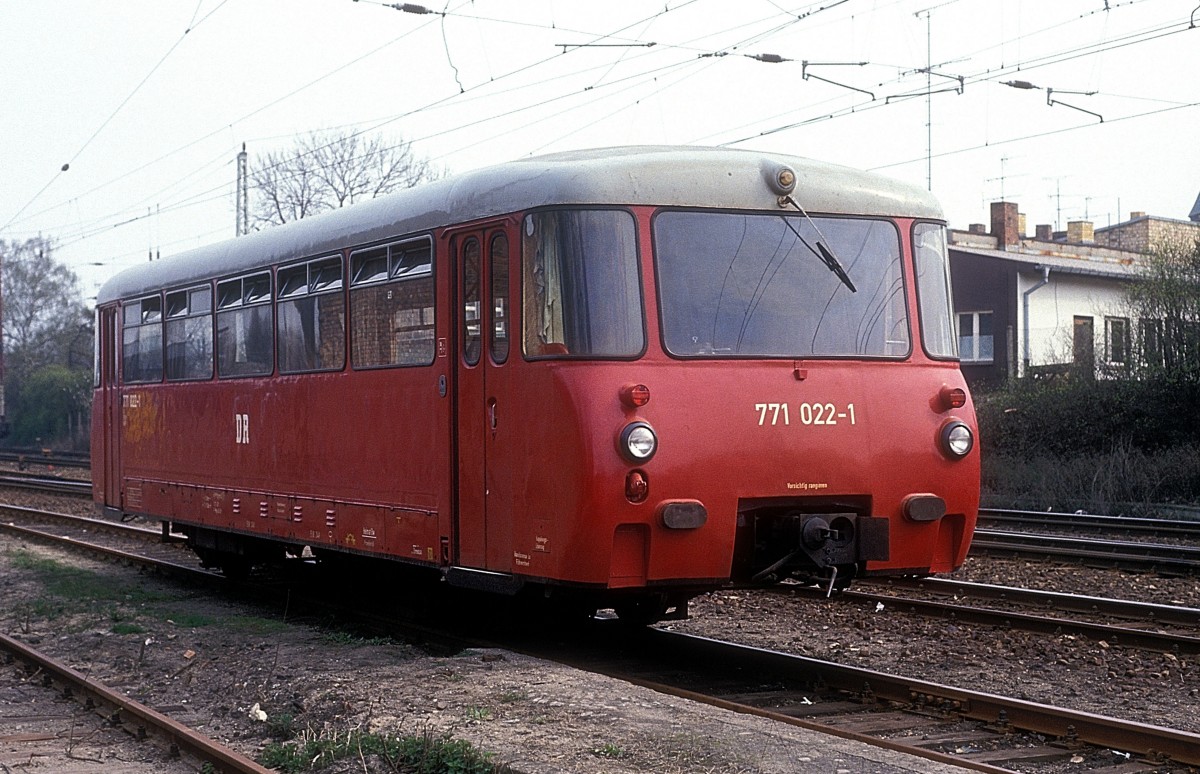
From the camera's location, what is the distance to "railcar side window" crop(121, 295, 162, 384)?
48.4ft

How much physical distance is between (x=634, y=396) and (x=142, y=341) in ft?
28.5

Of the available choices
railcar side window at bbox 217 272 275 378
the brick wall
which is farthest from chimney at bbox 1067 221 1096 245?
railcar side window at bbox 217 272 275 378

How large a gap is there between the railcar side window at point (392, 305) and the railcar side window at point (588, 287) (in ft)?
4.61

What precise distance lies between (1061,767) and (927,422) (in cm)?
261

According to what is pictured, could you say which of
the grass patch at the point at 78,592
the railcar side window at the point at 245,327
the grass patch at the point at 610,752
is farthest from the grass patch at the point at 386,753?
the railcar side window at the point at 245,327

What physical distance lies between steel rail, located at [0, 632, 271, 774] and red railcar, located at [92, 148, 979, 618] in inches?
81.1

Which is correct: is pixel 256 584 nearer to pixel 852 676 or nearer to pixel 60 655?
pixel 60 655

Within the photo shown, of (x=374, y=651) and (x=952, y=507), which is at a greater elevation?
(x=952, y=507)

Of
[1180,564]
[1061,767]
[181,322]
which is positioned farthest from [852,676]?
[181,322]

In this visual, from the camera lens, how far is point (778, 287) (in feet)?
28.3

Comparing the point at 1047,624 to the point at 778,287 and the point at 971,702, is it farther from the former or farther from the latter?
the point at 778,287

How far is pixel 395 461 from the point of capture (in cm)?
1009

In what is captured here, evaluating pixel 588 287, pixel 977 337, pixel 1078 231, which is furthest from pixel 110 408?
pixel 1078 231

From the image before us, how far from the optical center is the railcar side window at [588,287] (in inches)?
323
